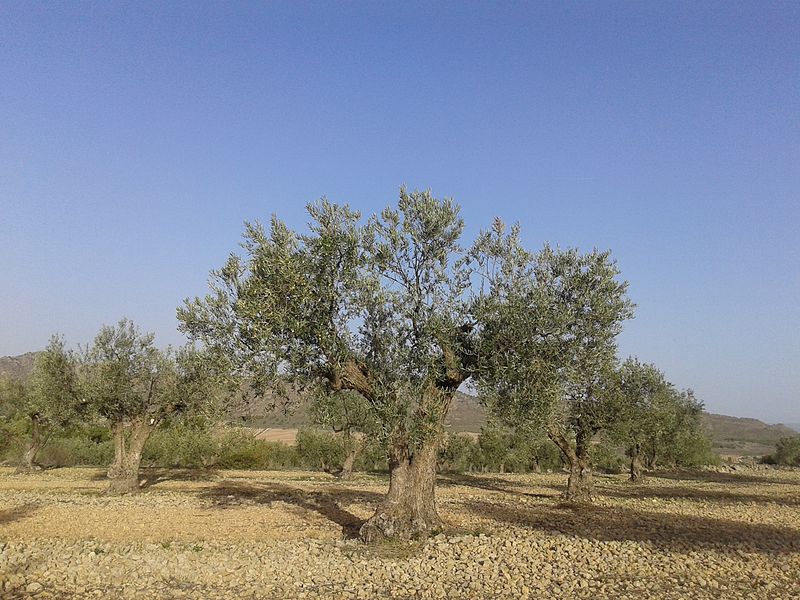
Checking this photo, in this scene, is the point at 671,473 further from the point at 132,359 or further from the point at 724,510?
the point at 132,359

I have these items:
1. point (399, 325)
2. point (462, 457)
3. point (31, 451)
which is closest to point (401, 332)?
point (399, 325)

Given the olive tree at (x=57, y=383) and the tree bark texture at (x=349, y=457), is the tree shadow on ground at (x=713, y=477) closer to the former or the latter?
the tree bark texture at (x=349, y=457)

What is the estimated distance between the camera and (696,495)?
32969mm

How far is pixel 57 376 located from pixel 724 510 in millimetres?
35599

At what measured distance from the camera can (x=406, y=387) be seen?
16.6 meters

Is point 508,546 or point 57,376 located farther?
point 57,376

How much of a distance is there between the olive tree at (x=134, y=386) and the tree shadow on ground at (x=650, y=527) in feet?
55.1

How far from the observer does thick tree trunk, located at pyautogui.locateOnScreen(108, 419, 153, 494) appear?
28.5m

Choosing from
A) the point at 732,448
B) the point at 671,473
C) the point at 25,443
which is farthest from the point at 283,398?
the point at 732,448

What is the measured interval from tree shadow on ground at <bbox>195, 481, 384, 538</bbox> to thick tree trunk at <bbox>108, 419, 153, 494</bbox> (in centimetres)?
376

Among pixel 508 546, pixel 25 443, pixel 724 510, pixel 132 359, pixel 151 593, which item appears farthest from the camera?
pixel 25 443

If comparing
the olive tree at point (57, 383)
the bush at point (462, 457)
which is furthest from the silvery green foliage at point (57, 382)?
the bush at point (462, 457)

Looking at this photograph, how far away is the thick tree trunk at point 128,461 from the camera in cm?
2848

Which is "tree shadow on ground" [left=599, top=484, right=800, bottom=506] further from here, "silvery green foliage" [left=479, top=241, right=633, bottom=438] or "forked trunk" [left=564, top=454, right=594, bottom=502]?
"silvery green foliage" [left=479, top=241, right=633, bottom=438]
